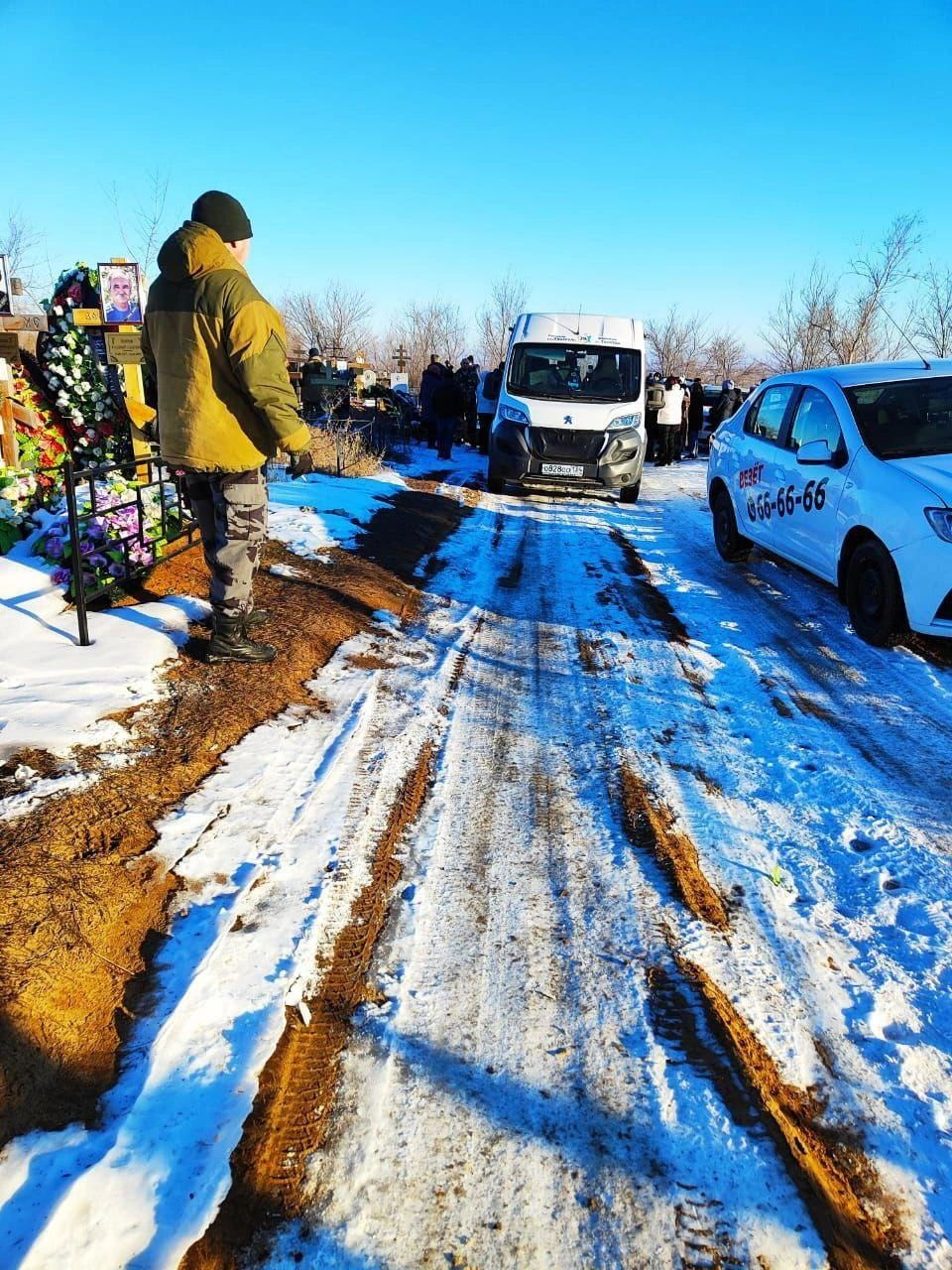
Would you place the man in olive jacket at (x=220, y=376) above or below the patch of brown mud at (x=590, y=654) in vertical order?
above

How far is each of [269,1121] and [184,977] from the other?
1.85 feet

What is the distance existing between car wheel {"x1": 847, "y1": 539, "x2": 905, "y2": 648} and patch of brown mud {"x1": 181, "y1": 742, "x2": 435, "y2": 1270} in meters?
A: 4.07

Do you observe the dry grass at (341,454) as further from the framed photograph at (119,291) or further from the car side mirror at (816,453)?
the car side mirror at (816,453)

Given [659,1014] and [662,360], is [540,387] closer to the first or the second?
[659,1014]

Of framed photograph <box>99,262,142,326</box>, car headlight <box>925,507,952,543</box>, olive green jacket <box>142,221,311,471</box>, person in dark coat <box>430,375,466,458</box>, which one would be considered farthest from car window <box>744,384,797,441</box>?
person in dark coat <box>430,375,466,458</box>

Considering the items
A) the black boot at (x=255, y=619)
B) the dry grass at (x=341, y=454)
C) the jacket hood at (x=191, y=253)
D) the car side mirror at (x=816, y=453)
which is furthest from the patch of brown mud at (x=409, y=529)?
the jacket hood at (x=191, y=253)

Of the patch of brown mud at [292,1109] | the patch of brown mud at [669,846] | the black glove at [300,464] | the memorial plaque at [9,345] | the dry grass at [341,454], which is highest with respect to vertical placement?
the memorial plaque at [9,345]

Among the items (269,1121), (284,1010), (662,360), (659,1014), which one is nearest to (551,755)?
(659,1014)

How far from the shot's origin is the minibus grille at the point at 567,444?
35.9ft

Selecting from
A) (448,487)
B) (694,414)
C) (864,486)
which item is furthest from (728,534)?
(694,414)

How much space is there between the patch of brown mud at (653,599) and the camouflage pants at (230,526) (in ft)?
9.62

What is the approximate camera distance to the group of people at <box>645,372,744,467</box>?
17.0m

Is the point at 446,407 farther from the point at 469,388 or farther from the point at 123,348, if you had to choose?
the point at 123,348

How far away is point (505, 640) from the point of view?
559cm
